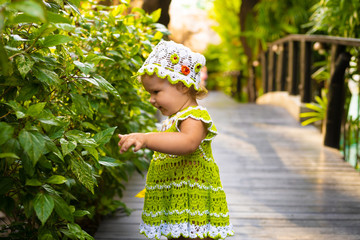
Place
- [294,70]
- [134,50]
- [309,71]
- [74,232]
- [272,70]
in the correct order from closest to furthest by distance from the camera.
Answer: [74,232], [134,50], [309,71], [294,70], [272,70]

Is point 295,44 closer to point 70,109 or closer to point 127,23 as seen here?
point 127,23

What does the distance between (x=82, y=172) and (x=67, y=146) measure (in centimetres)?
13

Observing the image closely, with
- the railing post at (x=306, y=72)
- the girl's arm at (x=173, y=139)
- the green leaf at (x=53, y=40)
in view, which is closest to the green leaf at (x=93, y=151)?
the girl's arm at (x=173, y=139)

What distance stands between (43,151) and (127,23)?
1.72 metres

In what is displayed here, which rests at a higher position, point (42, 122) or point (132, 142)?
point (42, 122)

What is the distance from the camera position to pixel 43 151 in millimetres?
1301

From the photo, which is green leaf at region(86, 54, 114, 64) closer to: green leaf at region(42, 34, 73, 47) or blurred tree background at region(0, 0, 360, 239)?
blurred tree background at region(0, 0, 360, 239)

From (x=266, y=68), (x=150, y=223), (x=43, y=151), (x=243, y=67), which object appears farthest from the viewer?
(x=243, y=67)

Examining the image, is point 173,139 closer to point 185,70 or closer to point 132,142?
point 132,142

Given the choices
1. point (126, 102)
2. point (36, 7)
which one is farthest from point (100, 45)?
point (36, 7)

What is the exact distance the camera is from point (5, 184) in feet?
4.63

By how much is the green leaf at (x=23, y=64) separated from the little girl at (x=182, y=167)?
587mm

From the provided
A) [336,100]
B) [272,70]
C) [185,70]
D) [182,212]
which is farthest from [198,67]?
[272,70]

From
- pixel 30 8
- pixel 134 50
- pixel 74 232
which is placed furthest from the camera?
pixel 134 50
